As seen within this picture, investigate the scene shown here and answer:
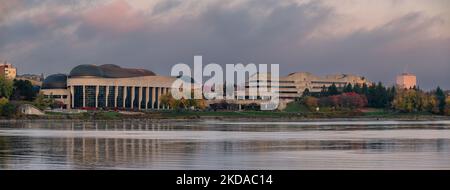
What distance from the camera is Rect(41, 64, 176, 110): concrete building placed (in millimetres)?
173250

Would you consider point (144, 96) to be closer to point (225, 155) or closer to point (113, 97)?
point (113, 97)

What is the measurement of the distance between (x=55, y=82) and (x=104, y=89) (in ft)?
41.3

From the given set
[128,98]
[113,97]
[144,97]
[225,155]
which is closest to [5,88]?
[113,97]

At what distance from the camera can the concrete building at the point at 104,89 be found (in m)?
173

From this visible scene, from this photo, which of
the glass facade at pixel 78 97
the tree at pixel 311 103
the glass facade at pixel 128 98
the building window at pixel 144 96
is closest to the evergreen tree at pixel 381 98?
the tree at pixel 311 103

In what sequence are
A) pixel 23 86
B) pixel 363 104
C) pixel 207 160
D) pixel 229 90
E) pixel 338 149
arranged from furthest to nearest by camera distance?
pixel 229 90, pixel 363 104, pixel 23 86, pixel 338 149, pixel 207 160

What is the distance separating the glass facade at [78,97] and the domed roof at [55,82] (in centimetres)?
499

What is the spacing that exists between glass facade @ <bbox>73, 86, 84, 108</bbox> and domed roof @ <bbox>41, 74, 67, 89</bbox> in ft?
16.4
